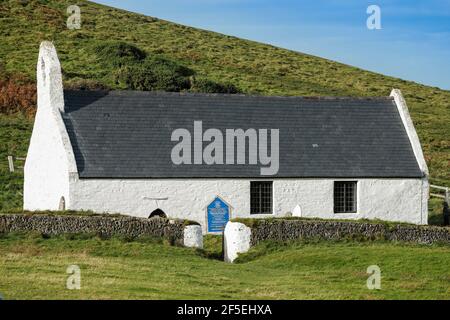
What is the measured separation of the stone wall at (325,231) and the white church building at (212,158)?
6533 millimetres

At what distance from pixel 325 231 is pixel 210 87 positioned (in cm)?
4618

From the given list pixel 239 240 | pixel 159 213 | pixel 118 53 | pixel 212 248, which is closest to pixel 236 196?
pixel 159 213

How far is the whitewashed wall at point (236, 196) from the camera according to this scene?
38.4 m

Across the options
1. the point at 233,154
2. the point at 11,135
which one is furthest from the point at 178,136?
the point at 11,135

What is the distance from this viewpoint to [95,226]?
3250 cm

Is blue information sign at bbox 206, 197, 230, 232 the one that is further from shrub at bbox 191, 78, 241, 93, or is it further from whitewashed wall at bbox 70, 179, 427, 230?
shrub at bbox 191, 78, 241, 93

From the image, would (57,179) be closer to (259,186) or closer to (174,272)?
(259,186)

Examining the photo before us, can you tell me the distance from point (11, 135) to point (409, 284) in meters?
41.0

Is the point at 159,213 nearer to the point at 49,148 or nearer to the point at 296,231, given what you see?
the point at 49,148

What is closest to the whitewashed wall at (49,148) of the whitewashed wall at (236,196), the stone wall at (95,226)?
the whitewashed wall at (236,196)

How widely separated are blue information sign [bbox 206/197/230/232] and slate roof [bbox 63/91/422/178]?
1230 mm

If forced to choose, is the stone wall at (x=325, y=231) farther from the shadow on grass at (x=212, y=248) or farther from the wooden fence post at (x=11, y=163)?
the wooden fence post at (x=11, y=163)

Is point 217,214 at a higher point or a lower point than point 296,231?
higher

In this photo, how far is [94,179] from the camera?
38.3m
